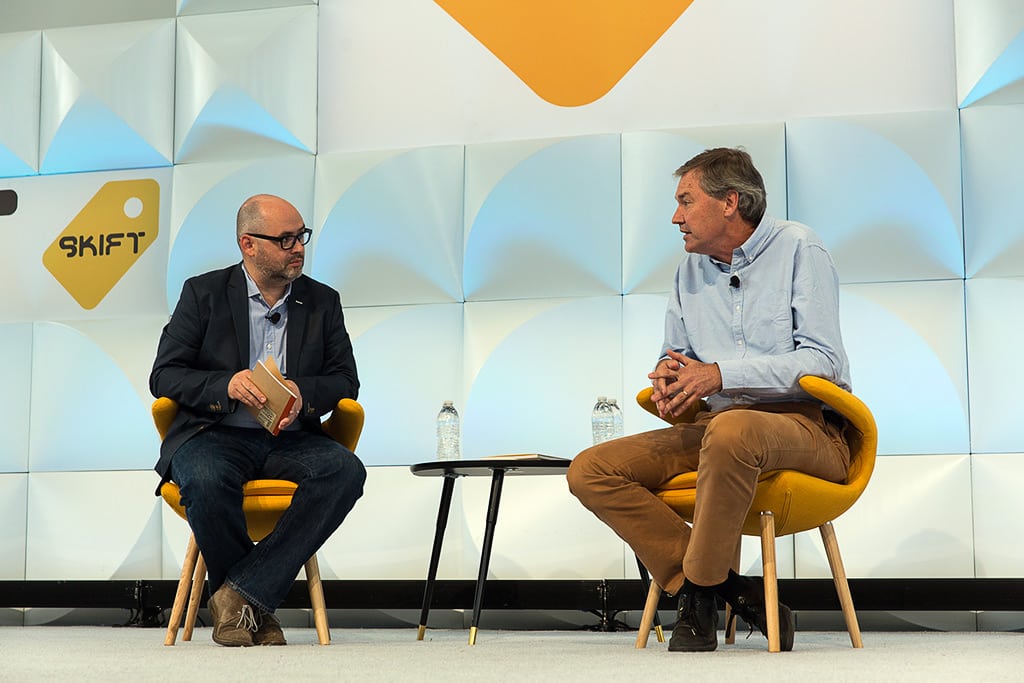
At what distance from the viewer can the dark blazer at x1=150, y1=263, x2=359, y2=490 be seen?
3.47 m

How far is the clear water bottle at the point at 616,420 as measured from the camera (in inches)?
175

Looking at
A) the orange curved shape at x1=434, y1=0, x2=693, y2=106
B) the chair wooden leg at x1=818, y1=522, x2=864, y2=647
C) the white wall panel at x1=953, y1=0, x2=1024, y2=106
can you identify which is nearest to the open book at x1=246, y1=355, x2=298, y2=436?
the chair wooden leg at x1=818, y1=522, x2=864, y2=647

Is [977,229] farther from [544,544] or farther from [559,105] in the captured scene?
[544,544]

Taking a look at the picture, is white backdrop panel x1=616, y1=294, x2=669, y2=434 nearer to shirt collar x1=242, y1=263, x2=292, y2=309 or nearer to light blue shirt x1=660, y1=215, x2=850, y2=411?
light blue shirt x1=660, y1=215, x2=850, y2=411

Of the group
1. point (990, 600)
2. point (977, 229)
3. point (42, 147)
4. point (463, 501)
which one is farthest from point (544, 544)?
point (42, 147)

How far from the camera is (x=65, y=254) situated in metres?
5.35

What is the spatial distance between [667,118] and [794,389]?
2.05 m

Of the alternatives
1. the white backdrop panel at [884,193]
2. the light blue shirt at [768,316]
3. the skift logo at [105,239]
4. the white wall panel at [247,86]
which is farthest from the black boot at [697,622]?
the skift logo at [105,239]

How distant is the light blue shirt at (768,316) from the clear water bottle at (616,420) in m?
1.11

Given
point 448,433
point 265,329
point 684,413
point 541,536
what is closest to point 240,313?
point 265,329

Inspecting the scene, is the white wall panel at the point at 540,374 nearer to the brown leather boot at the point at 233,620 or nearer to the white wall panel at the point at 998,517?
the white wall panel at the point at 998,517

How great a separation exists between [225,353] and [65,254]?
2.11 metres

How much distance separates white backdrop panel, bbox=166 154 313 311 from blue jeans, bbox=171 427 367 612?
177 cm

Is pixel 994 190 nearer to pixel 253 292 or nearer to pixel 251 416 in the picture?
pixel 253 292
